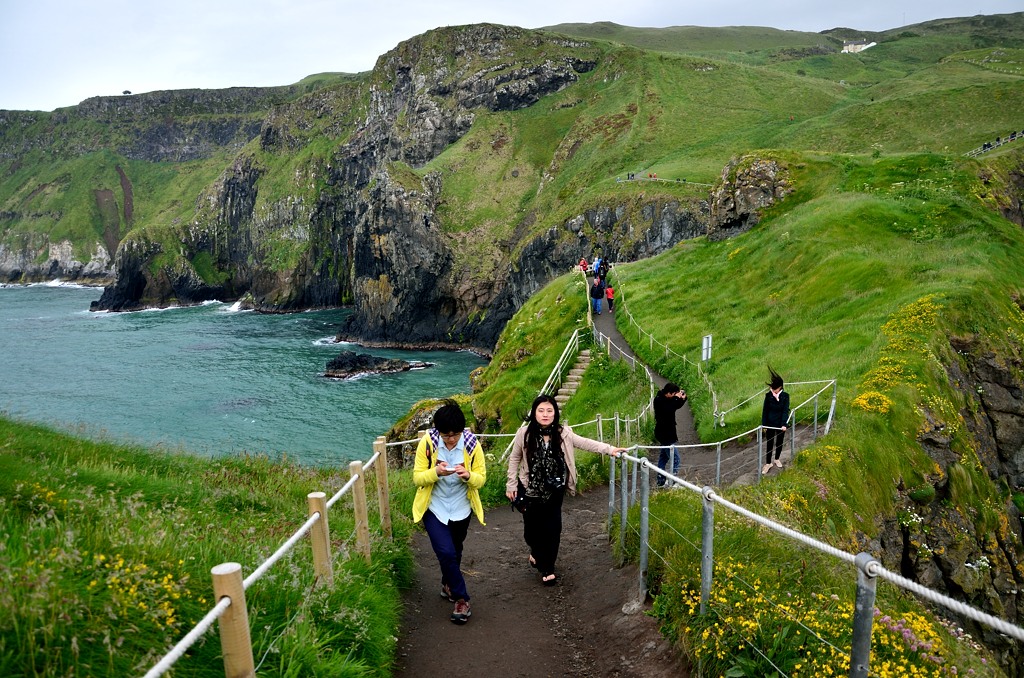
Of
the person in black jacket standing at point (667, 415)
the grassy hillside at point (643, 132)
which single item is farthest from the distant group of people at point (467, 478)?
the grassy hillside at point (643, 132)

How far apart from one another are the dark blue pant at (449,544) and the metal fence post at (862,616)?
3.81 metres

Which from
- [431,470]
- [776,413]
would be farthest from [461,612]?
[776,413]

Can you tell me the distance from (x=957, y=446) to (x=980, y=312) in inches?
238

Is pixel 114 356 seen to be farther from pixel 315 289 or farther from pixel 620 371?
pixel 620 371

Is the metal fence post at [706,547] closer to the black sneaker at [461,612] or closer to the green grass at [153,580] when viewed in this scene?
the black sneaker at [461,612]

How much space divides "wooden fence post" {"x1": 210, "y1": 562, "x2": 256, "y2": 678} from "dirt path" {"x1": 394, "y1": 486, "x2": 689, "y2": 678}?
252 cm

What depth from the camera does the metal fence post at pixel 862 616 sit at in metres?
3.32

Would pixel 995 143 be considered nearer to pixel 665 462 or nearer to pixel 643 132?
pixel 665 462

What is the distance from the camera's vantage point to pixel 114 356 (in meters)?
71.7

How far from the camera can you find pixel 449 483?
644 centimetres

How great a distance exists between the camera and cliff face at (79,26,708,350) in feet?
254

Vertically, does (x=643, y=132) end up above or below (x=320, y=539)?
above

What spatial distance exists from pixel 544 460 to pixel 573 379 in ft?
64.0

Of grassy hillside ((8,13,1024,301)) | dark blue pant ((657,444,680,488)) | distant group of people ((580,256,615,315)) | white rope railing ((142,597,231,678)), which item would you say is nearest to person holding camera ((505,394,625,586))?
white rope railing ((142,597,231,678))
